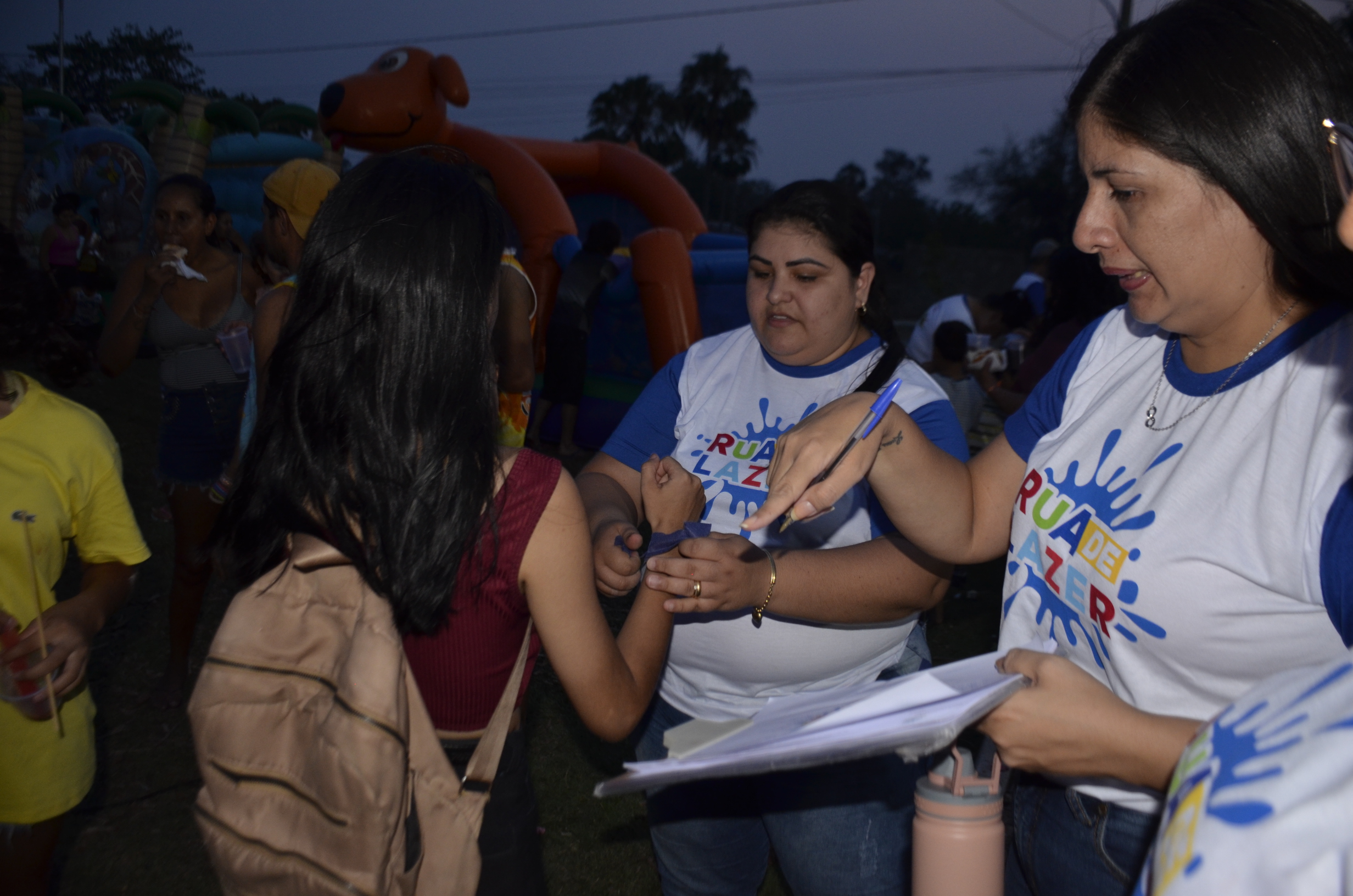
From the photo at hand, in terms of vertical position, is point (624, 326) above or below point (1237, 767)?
below

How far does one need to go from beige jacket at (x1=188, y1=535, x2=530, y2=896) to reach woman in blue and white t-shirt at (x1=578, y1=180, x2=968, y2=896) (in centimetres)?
56

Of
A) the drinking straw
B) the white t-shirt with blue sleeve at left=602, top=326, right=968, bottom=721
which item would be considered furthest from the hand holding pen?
the drinking straw

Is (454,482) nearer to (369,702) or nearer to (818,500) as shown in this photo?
(369,702)

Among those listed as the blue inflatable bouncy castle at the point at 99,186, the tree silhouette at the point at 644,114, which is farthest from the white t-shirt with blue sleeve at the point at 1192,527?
the tree silhouette at the point at 644,114

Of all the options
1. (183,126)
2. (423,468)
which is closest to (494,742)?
(423,468)

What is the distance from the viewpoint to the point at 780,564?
190 centimetres

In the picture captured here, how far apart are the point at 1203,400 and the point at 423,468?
3.60 ft

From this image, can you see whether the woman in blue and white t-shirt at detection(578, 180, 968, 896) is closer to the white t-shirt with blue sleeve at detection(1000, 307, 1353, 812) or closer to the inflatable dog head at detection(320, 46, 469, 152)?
the white t-shirt with blue sleeve at detection(1000, 307, 1353, 812)

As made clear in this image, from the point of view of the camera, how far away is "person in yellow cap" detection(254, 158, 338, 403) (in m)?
3.28

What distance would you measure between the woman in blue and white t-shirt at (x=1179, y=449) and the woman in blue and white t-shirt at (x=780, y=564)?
41 centimetres

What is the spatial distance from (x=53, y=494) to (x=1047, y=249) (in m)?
8.36

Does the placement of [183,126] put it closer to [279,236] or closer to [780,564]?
[279,236]

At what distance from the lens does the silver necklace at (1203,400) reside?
4.20ft

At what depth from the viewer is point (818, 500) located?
1379 mm
